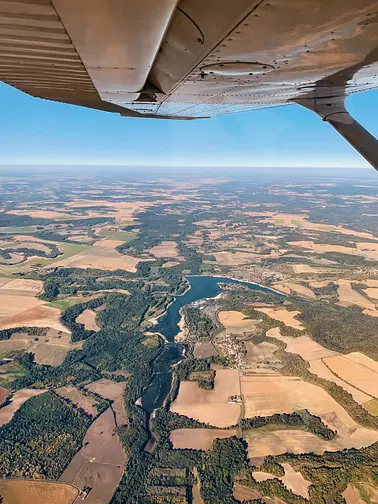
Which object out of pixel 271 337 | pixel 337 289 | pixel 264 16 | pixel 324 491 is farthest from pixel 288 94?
pixel 337 289

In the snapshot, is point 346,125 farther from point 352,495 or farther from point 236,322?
point 236,322

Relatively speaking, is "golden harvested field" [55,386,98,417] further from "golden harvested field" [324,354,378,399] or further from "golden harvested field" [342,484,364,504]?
"golden harvested field" [324,354,378,399]

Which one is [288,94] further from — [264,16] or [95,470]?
[95,470]

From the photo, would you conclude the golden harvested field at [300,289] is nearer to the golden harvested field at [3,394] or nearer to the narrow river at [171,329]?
the narrow river at [171,329]

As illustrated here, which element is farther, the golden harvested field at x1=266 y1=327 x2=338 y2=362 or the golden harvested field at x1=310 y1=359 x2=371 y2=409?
the golden harvested field at x1=266 y1=327 x2=338 y2=362

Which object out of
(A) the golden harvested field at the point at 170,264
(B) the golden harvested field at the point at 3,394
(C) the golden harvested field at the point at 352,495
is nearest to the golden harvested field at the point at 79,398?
(B) the golden harvested field at the point at 3,394


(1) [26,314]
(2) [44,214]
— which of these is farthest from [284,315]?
(2) [44,214]

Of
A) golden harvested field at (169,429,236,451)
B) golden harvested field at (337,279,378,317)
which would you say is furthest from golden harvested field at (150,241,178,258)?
golden harvested field at (169,429,236,451)
